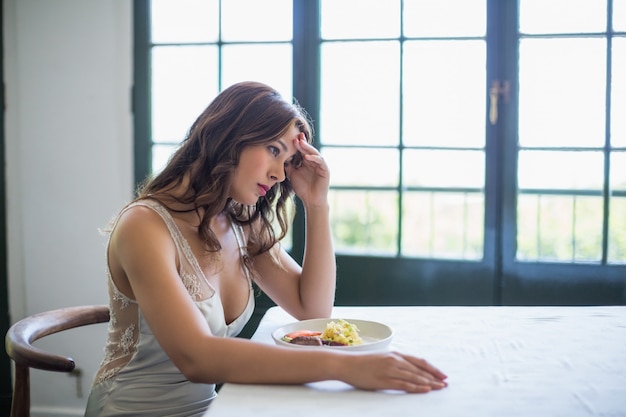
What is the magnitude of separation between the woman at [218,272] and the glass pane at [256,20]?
1.07 meters

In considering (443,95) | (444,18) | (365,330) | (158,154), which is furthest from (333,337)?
(158,154)

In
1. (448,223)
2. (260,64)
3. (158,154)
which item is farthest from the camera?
(158,154)

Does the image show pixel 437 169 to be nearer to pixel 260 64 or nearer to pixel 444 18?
pixel 444 18

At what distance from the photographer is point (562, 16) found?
2574mm

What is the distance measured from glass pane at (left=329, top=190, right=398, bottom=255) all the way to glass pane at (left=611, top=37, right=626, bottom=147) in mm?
841

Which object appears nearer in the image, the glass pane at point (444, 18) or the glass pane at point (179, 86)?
the glass pane at point (444, 18)

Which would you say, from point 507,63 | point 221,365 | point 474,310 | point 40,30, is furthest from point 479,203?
point 40,30

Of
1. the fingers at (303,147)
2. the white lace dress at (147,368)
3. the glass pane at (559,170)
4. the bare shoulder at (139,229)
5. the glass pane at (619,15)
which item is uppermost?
the glass pane at (619,15)

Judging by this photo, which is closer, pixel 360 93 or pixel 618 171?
pixel 618 171

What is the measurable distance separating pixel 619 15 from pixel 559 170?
591 mm

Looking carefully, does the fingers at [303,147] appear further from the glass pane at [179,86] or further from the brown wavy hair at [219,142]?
the glass pane at [179,86]

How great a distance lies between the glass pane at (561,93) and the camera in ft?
8.43

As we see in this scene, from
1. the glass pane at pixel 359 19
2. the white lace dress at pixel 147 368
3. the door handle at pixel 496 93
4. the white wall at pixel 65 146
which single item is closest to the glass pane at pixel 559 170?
the door handle at pixel 496 93

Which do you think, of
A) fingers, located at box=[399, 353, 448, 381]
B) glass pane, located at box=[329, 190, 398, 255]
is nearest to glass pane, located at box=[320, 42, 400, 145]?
glass pane, located at box=[329, 190, 398, 255]
